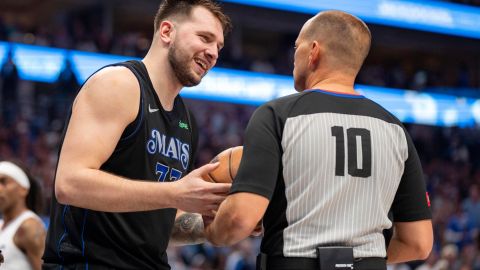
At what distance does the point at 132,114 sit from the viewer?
9.59 ft

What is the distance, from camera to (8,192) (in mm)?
5246

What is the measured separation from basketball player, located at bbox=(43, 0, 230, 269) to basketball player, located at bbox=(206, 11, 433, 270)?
22cm

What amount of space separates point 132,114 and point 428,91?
600 inches

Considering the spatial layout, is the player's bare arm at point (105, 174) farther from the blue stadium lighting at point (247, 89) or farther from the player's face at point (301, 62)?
the blue stadium lighting at point (247, 89)

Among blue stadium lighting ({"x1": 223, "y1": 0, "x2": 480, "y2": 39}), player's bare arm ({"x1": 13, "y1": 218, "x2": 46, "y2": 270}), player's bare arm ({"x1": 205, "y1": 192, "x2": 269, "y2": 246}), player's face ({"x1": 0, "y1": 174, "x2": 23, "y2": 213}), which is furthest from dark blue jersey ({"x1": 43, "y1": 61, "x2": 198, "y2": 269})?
blue stadium lighting ({"x1": 223, "y1": 0, "x2": 480, "y2": 39})

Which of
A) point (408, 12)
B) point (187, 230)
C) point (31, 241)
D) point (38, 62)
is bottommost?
point (38, 62)

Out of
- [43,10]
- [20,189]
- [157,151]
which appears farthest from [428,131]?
[157,151]

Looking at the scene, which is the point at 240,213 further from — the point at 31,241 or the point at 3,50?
the point at 3,50

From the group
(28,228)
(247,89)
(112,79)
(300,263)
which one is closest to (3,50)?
(247,89)

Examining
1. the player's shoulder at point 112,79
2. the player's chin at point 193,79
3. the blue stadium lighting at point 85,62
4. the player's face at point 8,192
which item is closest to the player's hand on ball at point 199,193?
the player's shoulder at point 112,79

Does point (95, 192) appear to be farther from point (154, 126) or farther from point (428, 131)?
point (428, 131)

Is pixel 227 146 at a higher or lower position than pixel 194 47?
lower

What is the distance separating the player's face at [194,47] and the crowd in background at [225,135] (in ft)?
21.0

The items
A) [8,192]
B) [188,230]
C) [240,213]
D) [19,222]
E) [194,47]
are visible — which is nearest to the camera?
[240,213]
